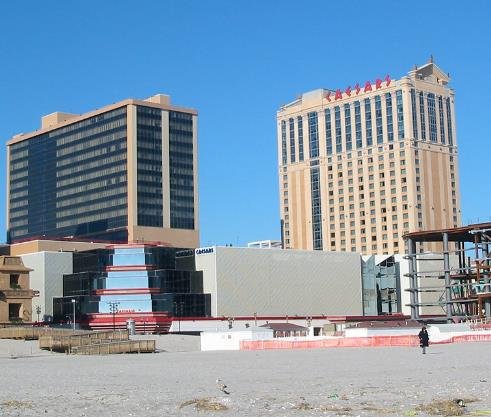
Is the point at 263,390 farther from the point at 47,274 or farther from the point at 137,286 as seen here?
the point at 47,274

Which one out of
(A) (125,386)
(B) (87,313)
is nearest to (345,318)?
(B) (87,313)

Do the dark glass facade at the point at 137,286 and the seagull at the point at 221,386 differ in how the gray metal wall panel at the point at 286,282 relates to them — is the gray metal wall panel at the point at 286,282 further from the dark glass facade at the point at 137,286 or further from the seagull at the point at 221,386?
the seagull at the point at 221,386

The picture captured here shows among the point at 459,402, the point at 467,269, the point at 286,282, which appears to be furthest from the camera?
the point at 286,282

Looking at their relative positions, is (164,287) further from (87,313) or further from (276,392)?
(276,392)

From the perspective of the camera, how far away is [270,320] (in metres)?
152

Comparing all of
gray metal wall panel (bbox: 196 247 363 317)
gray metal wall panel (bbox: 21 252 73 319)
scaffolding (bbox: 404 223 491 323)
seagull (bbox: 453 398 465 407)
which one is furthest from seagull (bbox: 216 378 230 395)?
gray metal wall panel (bbox: 21 252 73 319)

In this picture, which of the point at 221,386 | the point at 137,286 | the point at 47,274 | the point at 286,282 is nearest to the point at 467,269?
the point at 286,282

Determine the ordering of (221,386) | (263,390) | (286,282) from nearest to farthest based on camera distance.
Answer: (263,390) < (221,386) < (286,282)

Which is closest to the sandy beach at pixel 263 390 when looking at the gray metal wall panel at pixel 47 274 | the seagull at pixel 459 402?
the seagull at pixel 459 402

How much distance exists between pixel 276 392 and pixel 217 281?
393 feet

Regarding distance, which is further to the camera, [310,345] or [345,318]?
[345,318]

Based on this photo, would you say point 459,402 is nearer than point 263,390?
Yes

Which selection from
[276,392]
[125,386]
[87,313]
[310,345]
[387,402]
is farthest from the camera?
[87,313]

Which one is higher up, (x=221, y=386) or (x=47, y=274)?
(x=47, y=274)
